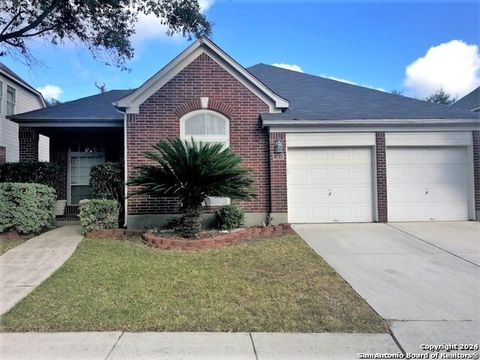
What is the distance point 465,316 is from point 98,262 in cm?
591

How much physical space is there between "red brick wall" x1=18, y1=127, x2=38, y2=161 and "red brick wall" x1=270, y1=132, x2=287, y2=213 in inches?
305

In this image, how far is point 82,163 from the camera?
1479 centimetres

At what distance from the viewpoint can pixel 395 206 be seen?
39.0ft

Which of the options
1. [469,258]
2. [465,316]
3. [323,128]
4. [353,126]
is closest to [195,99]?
[323,128]

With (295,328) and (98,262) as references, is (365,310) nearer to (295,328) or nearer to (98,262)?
(295,328)

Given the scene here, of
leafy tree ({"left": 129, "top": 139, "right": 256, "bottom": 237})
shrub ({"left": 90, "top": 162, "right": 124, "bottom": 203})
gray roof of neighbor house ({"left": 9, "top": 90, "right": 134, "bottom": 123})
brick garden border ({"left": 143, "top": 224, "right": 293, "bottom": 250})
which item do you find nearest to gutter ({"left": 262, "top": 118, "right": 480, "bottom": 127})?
leafy tree ({"left": 129, "top": 139, "right": 256, "bottom": 237})

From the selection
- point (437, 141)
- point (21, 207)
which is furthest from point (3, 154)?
point (437, 141)

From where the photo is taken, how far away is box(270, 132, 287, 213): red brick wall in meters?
11.4

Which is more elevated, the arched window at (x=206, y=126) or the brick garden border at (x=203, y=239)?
the arched window at (x=206, y=126)

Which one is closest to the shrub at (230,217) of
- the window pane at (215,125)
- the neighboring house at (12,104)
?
the window pane at (215,125)

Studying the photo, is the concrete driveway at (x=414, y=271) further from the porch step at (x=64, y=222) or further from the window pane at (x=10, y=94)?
the window pane at (x=10, y=94)

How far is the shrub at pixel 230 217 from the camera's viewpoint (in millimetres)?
10664

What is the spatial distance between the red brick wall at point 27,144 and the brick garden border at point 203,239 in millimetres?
4978

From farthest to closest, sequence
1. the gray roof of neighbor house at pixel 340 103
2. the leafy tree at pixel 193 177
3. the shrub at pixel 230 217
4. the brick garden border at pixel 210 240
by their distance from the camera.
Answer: the gray roof of neighbor house at pixel 340 103
the shrub at pixel 230 217
the leafy tree at pixel 193 177
the brick garden border at pixel 210 240
